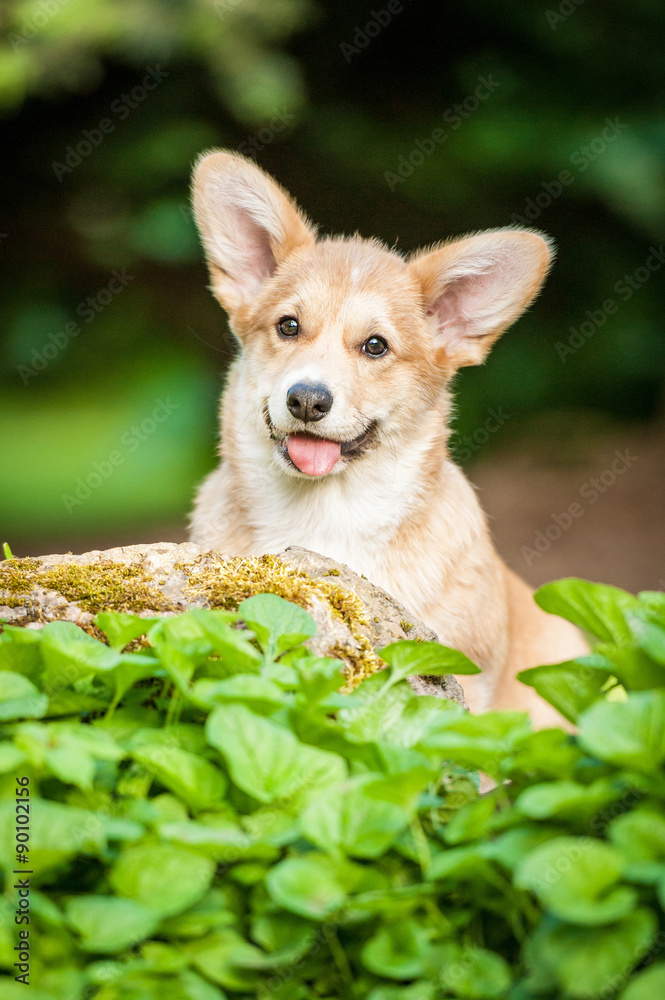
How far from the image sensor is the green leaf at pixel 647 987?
1.04 meters

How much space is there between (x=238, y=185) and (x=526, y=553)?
431cm

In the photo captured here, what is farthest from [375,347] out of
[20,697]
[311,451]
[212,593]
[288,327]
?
[20,697]

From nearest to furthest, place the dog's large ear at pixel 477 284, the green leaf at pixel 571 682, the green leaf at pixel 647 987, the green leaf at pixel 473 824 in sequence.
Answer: the green leaf at pixel 647 987 → the green leaf at pixel 473 824 → the green leaf at pixel 571 682 → the dog's large ear at pixel 477 284

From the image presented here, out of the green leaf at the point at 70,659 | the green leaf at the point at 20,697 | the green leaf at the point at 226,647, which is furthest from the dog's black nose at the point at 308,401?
the green leaf at the point at 20,697

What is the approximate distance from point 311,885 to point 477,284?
111 inches

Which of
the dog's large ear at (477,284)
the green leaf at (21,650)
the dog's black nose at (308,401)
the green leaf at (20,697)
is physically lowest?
the green leaf at (21,650)

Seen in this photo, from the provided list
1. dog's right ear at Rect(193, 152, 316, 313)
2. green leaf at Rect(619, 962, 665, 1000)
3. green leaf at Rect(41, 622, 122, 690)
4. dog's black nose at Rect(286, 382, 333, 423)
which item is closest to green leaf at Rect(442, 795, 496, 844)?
green leaf at Rect(619, 962, 665, 1000)

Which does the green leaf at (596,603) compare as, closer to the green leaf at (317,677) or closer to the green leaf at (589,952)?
the green leaf at (317,677)

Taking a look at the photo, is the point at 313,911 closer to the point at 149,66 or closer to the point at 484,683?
the point at 484,683

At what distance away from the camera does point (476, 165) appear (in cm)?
632

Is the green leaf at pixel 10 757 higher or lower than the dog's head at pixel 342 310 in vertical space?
lower

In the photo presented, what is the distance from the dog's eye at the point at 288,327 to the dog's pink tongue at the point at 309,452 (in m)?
0.42

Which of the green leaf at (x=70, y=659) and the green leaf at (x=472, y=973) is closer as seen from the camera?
A: the green leaf at (x=472, y=973)

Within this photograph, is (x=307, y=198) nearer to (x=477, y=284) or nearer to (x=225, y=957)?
(x=477, y=284)
